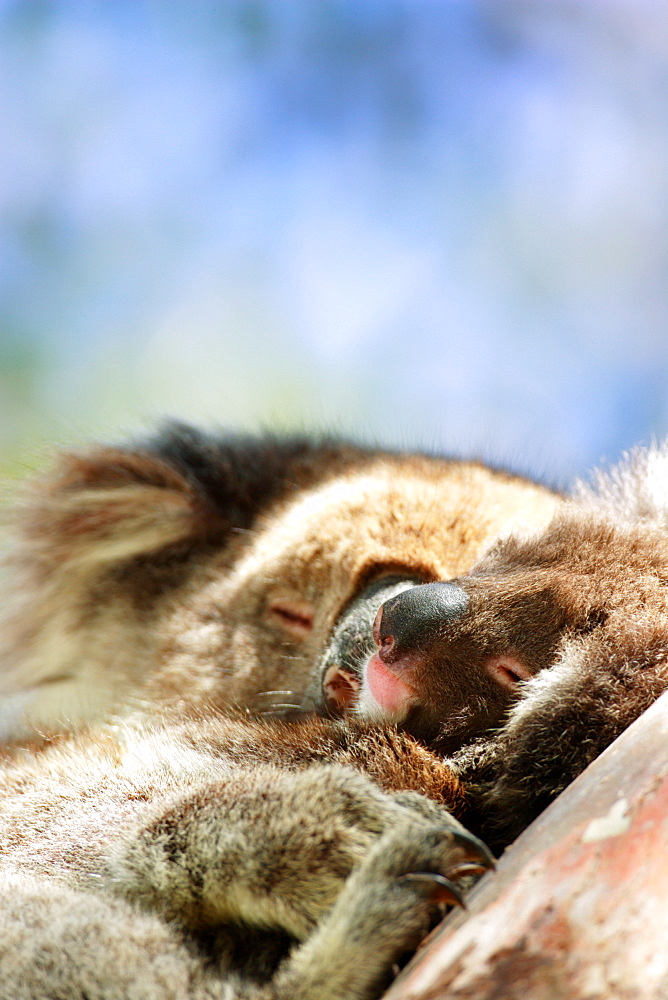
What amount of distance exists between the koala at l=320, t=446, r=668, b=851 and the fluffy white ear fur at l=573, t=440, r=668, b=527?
0.24 m

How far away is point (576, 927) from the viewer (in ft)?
2.81

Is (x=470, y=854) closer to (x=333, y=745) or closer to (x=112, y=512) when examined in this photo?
(x=333, y=745)

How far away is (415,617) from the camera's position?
1419mm

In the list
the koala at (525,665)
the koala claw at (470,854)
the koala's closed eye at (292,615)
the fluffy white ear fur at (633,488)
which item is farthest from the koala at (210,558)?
the koala claw at (470,854)

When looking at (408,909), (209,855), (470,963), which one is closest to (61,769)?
(209,855)

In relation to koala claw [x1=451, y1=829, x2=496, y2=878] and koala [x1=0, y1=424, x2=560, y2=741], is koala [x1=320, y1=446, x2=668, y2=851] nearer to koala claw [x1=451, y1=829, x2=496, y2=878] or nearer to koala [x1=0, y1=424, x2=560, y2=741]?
koala claw [x1=451, y1=829, x2=496, y2=878]

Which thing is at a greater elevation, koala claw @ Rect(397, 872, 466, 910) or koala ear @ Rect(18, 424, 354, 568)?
koala claw @ Rect(397, 872, 466, 910)

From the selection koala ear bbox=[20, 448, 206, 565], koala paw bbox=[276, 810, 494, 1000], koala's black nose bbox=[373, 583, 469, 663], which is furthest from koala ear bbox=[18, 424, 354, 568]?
koala paw bbox=[276, 810, 494, 1000]

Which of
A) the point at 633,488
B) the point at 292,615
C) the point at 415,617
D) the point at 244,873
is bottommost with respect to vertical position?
the point at 292,615

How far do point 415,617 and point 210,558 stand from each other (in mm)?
1318

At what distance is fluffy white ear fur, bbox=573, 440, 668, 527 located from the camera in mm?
1895

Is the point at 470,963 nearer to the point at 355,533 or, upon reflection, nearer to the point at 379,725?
the point at 379,725

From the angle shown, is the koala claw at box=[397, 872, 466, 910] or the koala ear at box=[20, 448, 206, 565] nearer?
the koala claw at box=[397, 872, 466, 910]

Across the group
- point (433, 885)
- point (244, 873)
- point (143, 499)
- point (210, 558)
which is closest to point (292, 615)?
point (210, 558)
